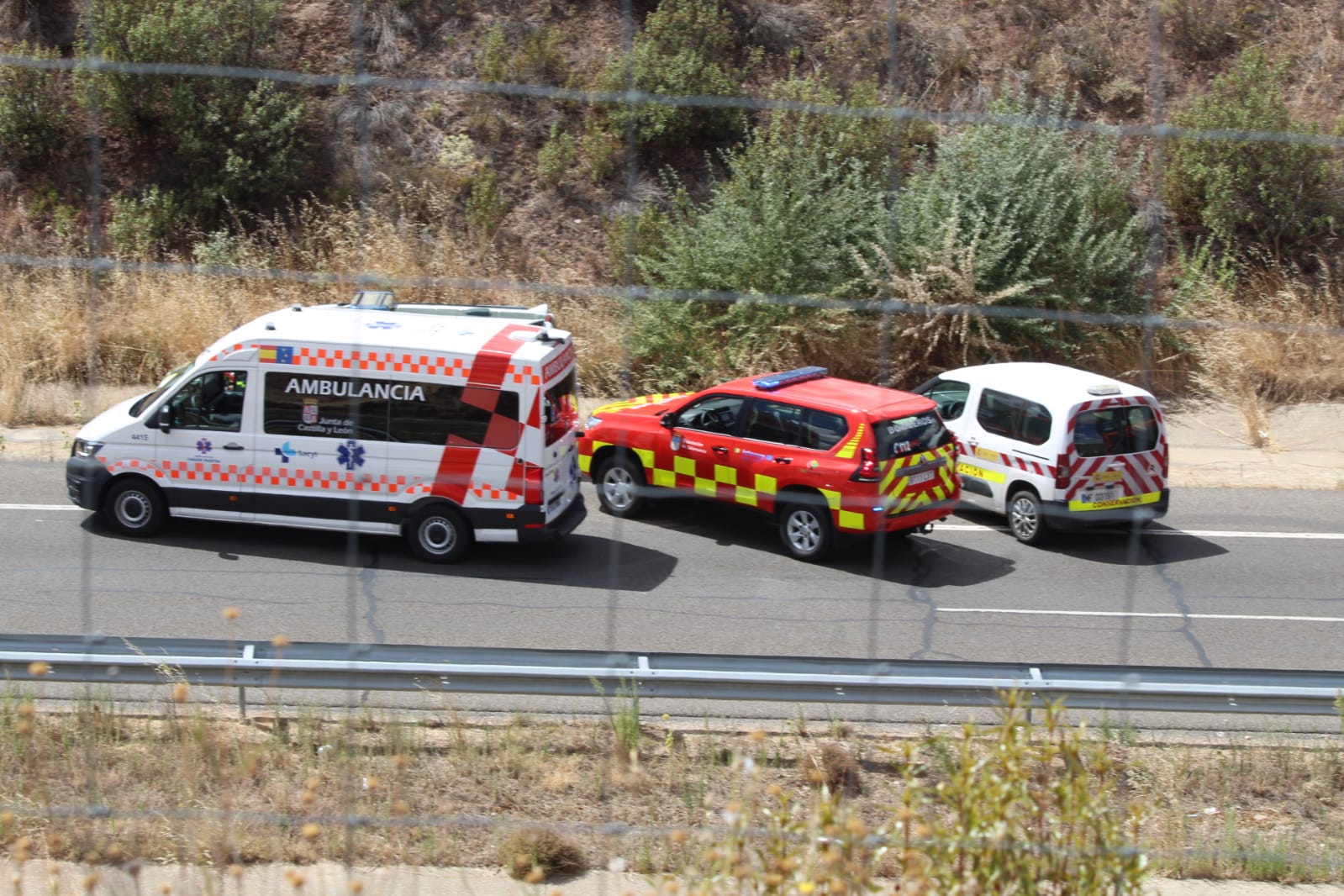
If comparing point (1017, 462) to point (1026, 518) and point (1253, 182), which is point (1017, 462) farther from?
point (1253, 182)

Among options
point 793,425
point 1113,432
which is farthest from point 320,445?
point 1113,432

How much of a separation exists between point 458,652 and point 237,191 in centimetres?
1094

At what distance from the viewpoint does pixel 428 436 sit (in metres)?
10.0

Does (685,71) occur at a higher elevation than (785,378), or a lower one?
higher

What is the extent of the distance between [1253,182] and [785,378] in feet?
23.8

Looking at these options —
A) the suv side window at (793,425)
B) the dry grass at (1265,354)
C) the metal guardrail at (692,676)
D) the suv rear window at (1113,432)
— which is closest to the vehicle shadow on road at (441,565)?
the suv side window at (793,425)

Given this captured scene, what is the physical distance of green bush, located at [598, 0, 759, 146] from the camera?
15383mm

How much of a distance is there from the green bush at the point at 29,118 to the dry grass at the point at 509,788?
1209cm

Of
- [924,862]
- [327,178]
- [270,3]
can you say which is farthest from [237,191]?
[924,862]

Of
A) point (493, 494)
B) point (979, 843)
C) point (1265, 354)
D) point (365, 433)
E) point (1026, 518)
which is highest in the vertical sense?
point (1265, 354)

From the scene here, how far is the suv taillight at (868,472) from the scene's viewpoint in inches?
404

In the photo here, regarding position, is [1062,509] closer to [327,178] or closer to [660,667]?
[660,667]

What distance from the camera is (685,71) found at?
15734 millimetres

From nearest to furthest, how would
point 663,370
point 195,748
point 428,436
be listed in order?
1. point 195,748
2. point 428,436
3. point 663,370
